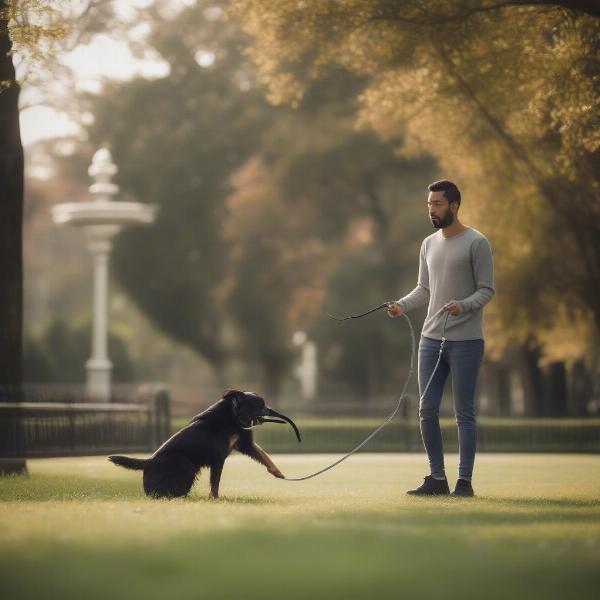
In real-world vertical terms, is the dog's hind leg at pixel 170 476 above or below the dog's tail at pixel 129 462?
below

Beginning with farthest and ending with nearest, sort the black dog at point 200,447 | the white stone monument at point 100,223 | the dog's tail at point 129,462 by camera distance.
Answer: the white stone monument at point 100,223 → the black dog at point 200,447 → the dog's tail at point 129,462

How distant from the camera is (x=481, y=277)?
970 centimetres

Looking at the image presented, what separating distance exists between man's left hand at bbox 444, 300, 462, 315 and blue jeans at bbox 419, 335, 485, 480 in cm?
35

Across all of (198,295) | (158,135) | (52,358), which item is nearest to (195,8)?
(158,135)

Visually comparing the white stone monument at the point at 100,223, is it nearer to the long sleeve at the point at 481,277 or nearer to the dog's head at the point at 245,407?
the dog's head at the point at 245,407

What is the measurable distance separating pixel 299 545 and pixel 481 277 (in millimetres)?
3667

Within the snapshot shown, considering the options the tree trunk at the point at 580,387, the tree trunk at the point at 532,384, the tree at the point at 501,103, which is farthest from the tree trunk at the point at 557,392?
the tree at the point at 501,103

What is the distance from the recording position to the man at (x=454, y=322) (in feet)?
31.9

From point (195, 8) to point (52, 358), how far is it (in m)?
13.6

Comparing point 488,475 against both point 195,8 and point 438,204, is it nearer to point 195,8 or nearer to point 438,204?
point 438,204

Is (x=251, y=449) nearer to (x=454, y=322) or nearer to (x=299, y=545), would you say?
(x=454, y=322)

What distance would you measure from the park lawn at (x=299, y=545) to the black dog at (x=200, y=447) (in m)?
0.26

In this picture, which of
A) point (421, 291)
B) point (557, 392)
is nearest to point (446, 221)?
point (421, 291)

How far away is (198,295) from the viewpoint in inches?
1833
